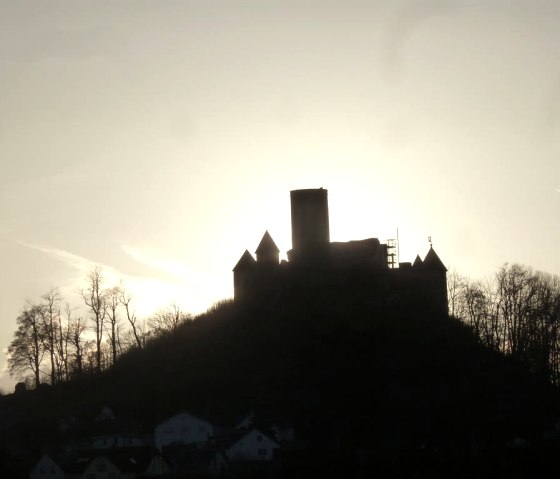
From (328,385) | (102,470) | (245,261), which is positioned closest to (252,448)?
(328,385)

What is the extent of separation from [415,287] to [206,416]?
23.3 m

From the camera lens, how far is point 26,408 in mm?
108438

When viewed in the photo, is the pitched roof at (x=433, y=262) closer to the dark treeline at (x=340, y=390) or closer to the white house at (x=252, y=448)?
the dark treeline at (x=340, y=390)

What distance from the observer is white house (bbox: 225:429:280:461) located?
88.2m

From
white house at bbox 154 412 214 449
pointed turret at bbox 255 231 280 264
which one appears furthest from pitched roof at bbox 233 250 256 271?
white house at bbox 154 412 214 449

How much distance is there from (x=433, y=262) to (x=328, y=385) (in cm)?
2104

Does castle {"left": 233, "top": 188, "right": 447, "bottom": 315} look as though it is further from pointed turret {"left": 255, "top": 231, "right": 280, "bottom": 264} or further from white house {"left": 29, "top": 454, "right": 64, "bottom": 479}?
white house {"left": 29, "top": 454, "right": 64, "bottom": 479}

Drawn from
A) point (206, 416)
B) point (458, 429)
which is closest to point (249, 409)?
point (206, 416)

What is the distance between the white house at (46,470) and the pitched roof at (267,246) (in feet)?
113

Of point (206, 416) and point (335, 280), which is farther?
point (335, 280)

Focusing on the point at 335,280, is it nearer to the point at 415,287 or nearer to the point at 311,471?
the point at 415,287

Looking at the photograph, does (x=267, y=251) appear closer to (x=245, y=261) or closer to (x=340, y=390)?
(x=245, y=261)

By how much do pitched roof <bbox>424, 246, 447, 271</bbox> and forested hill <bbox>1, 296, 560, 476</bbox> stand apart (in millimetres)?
6536

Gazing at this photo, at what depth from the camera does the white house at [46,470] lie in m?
86.4
